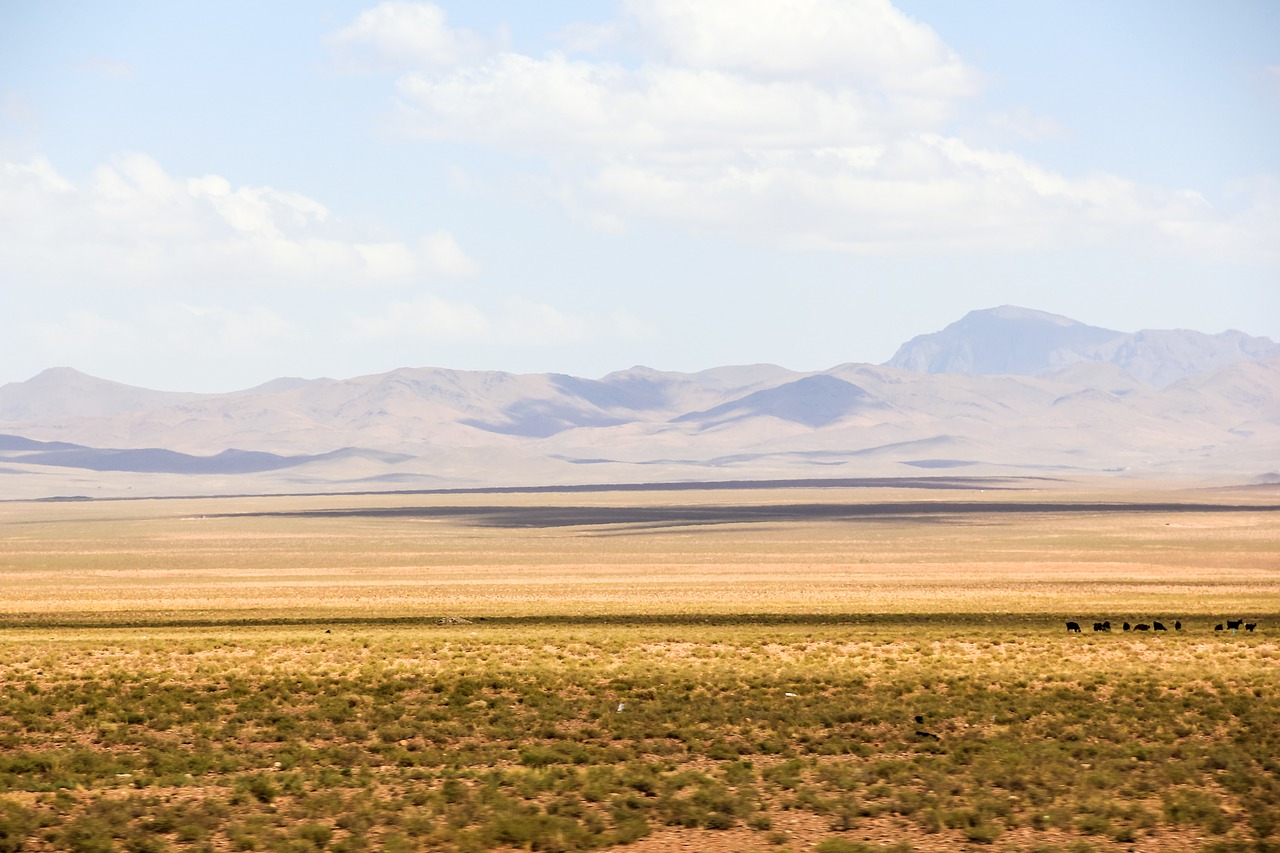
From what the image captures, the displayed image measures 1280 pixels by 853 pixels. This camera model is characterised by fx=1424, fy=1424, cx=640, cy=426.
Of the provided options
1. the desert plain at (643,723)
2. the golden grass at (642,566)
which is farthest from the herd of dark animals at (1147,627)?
the golden grass at (642,566)

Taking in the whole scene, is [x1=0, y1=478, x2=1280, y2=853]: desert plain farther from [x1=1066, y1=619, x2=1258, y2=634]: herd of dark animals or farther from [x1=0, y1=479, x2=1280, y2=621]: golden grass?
[x1=0, y1=479, x2=1280, y2=621]: golden grass

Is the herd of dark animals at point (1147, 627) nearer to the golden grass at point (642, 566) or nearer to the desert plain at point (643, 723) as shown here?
the desert plain at point (643, 723)

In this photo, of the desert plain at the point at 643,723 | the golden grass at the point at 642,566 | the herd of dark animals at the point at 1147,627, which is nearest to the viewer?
the desert plain at the point at 643,723

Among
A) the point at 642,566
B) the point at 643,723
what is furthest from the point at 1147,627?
the point at 642,566

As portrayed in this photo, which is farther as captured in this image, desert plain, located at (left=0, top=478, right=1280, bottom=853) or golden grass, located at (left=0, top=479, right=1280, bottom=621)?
golden grass, located at (left=0, top=479, right=1280, bottom=621)

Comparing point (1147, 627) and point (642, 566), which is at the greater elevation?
point (1147, 627)

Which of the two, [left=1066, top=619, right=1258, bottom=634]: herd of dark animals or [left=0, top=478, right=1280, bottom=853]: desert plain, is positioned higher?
[left=1066, top=619, right=1258, bottom=634]: herd of dark animals

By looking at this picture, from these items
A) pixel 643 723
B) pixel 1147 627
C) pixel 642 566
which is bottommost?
pixel 642 566

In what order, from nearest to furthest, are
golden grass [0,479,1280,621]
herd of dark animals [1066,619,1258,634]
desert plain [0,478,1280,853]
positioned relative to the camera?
desert plain [0,478,1280,853] < herd of dark animals [1066,619,1258,634] < golden grass [0,479,1280,621]

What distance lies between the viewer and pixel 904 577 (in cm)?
7038

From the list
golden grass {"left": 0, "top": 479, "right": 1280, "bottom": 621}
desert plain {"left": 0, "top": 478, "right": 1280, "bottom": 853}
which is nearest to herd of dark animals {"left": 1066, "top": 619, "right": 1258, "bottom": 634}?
desert plain {"left": 0, "top": 478, "right": 1280, "bottom": 853}

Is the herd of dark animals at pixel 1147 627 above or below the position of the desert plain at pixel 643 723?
above

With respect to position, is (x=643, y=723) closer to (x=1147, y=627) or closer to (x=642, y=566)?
(x=1147, y=627)

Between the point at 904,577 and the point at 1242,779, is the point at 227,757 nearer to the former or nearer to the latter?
the point at 1242,779
